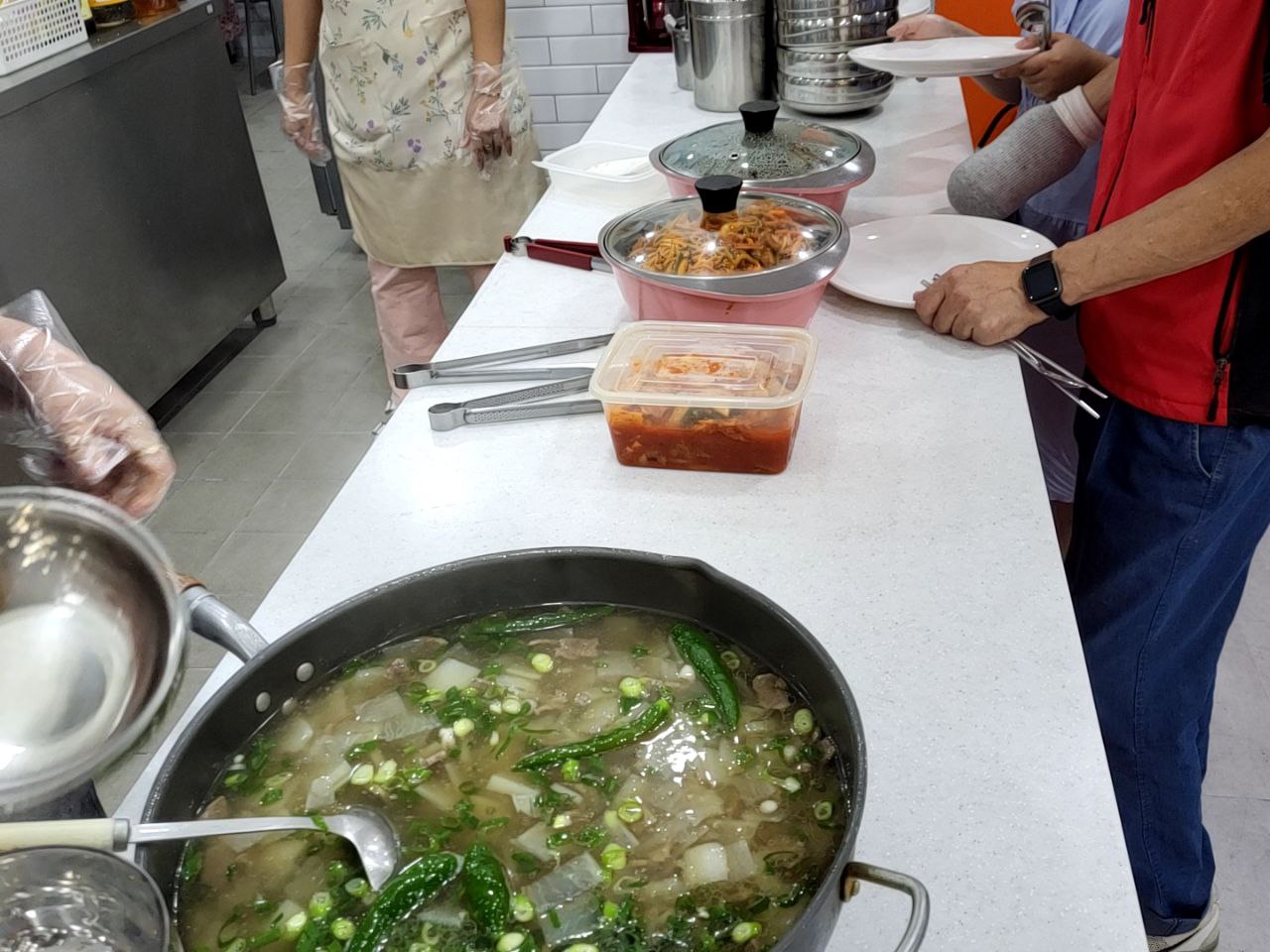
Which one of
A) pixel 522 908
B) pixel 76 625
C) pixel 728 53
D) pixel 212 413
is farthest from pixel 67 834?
pixel 212 413

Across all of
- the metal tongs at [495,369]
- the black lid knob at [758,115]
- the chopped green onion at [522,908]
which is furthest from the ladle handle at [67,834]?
the black lid knob at [758,115]

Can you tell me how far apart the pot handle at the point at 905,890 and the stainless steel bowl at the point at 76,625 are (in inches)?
18.2

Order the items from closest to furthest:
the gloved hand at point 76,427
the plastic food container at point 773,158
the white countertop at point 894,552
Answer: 1. the white countertop at point 894,552
2. the gloved hand at point 76,427
3. the plastic food container at point 773,158

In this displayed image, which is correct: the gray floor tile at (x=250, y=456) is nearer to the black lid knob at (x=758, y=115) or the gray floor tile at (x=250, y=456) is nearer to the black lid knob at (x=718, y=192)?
the black lid knob at (x=758, y=115)

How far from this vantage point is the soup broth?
2.48ft

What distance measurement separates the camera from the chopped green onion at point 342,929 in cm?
74

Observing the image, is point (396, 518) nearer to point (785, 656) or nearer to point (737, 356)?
point (737, 356)

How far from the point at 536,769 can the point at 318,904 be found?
8.0 inches

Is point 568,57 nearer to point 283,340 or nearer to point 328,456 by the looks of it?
point 283,340

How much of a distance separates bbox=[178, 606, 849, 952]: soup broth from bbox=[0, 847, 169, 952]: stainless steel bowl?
0.14 meters

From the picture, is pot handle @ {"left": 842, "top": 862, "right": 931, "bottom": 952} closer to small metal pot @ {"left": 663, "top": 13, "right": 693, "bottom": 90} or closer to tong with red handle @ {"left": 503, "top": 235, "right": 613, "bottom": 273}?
tong with red handle @ {"left": 503, "top": 235, "right": 613, "bottom": 273}

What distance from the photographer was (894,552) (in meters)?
1.18

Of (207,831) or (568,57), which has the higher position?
(207,831)

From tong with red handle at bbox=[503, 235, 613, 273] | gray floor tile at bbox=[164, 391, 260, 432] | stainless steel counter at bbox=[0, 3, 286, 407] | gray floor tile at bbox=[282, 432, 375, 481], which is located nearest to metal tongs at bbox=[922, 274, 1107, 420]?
tong with red handle at bbox=[503, 235, 613, 273]
